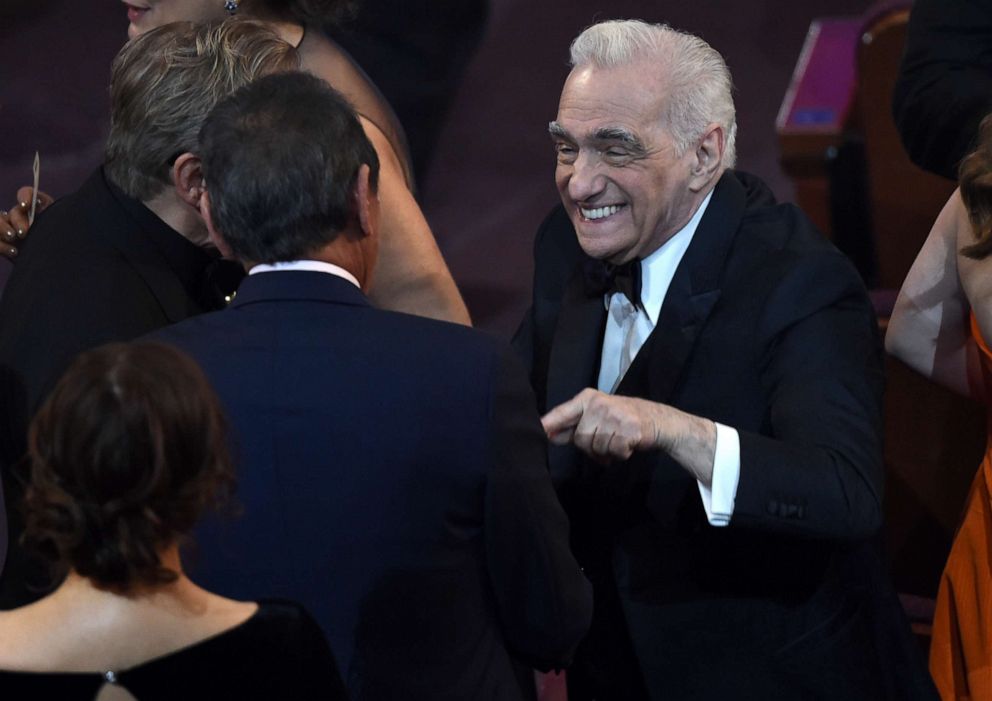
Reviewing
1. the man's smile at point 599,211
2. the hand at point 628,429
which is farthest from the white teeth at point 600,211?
the hand at point 628,429

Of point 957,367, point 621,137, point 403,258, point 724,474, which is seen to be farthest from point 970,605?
point 403,258

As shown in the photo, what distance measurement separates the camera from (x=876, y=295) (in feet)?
11.1

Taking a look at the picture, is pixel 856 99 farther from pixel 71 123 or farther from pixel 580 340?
pixel 71 123

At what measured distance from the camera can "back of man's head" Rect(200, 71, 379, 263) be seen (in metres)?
1.99

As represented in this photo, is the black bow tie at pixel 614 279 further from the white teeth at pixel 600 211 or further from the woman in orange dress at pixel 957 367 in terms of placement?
the woman in orange dress at pixel 957 367

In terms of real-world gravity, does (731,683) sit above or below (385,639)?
below

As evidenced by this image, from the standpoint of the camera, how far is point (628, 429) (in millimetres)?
2172

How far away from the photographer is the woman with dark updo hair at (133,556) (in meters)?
1.58

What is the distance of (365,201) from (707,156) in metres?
0.78

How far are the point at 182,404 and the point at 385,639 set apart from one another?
504 millimetres

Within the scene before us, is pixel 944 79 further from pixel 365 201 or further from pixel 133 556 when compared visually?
pixel 133 556

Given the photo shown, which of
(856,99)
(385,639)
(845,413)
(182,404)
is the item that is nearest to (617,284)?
(845,413)

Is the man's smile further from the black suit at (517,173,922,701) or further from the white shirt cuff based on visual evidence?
the white shirt cuff

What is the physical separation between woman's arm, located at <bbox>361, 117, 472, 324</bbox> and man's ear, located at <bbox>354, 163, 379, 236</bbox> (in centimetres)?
56
